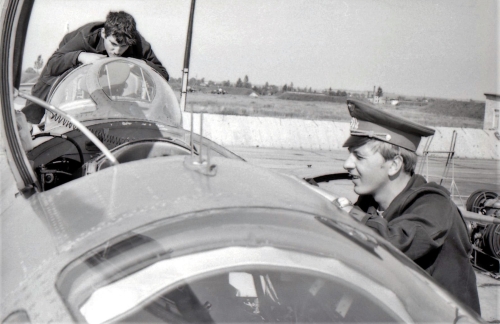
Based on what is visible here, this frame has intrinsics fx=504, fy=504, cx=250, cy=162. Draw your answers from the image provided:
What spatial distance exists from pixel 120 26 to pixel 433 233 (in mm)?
2590

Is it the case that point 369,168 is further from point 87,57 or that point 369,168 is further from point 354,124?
point 87,57

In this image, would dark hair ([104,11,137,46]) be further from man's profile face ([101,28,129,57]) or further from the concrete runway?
the concrete runway

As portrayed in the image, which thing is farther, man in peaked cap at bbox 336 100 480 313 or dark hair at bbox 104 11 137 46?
dark hair at bbox 104 11 137 46

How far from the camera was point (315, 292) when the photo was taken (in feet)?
4.58

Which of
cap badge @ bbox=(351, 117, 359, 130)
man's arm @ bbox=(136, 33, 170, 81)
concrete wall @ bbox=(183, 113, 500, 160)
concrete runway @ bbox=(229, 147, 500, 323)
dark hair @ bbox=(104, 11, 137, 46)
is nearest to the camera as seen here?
cap badge @ bbox=(351, 117, 359, 130)

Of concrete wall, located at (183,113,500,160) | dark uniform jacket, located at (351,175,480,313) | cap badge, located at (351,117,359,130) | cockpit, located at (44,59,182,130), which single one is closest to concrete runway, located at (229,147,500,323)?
concrete wall, located at (183,113,500,160)

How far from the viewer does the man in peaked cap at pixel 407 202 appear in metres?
2.06

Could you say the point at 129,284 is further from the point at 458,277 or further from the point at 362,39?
the point at 362,39

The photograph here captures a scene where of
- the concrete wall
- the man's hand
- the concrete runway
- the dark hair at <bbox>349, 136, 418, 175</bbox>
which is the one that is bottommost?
the concrete runway

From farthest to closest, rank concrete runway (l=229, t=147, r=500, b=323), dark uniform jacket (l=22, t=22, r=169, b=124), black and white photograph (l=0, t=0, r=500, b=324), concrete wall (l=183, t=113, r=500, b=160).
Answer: concrete wall (l=183, t=113, r=500, b=160), concrete runway (l=229, t=147, r=500, b=323), dark uniform jacket (l=22, t=22, r=169, b=124), black and white photograph (l=0, t=0, r=500, b=324)

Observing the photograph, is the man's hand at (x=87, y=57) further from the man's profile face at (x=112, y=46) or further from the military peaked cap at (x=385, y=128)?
the military peaked cap at (x=385, y=128)

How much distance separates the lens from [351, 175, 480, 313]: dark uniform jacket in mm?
2037

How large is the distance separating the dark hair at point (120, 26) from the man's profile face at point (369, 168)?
6.62ft

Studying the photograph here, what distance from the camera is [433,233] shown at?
2102 millimetres
